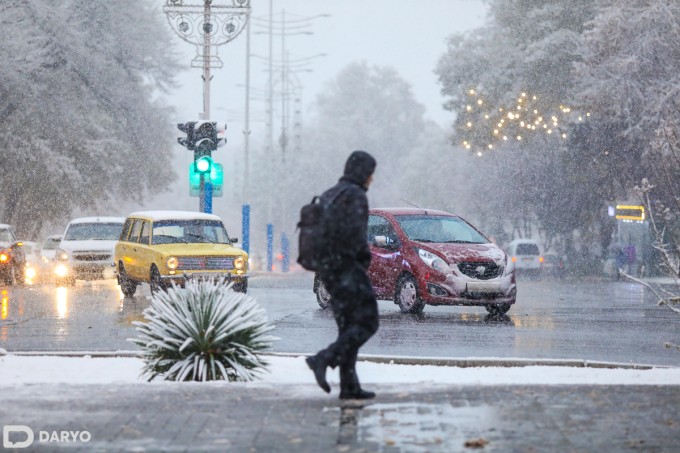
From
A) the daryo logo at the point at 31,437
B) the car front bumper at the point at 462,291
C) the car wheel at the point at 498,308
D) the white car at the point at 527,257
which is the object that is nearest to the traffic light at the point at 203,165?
the car front bumper at the point at 462,291

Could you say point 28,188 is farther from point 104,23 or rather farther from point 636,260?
point 636,260

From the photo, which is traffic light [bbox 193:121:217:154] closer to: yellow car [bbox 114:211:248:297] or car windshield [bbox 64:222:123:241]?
yellow car [bbox 114:211:248:297]

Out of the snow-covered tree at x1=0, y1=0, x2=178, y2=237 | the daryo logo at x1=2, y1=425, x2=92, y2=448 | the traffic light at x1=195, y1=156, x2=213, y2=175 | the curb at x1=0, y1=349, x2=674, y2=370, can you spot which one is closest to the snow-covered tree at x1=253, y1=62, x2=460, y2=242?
the snow-covered tree at x1=0, y1=0, x2=178, y2=237

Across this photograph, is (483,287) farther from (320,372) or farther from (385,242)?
(320,372)

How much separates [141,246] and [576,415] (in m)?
18.8

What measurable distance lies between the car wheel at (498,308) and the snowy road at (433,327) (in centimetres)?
21

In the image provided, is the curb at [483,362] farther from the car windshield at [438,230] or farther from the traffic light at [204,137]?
the traffic light at [204,137]

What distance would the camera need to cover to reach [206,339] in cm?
1142

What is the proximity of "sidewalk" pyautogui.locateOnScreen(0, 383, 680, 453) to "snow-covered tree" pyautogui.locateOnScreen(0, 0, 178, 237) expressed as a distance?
33799 millimetres

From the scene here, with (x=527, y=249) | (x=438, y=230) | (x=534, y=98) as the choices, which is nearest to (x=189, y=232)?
(x=438, y=230)

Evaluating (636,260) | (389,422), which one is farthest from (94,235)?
(389,422)

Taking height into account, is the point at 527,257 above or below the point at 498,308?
below

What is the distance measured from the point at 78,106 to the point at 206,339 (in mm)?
37640

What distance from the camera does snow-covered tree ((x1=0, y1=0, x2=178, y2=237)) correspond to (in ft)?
144
